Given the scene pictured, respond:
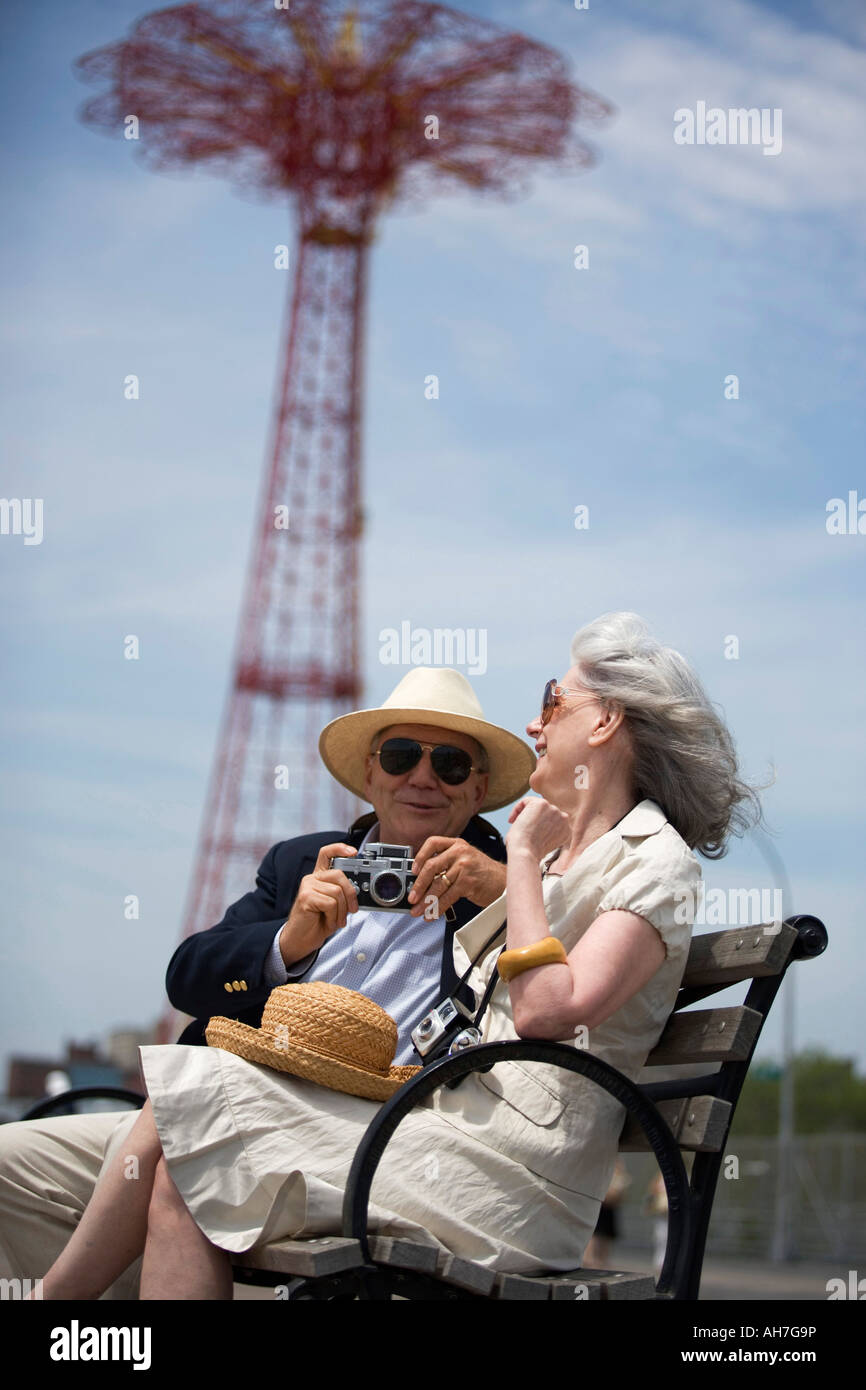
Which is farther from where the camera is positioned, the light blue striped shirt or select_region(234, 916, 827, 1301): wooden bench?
the light blue striped shirt

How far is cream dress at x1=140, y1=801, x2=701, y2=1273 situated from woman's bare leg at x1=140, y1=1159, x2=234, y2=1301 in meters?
0.04

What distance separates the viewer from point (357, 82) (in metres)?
23.8

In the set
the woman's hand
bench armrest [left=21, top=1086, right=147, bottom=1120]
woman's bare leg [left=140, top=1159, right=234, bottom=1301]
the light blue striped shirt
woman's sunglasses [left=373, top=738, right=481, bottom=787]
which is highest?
woman's sunglasses [left=373, top=738, right=481, bottom=787]

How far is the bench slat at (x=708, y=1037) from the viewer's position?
10.3 feet

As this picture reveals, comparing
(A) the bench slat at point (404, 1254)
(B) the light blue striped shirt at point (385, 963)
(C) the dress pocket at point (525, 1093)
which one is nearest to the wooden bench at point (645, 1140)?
(A) the bench slat at point (404, 1254)

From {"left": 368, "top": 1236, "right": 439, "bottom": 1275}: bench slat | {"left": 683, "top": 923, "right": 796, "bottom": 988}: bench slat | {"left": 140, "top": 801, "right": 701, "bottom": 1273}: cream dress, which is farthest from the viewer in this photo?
{"left": 683, "top": 923, "right": 796, "bottom": 988}: bench slat

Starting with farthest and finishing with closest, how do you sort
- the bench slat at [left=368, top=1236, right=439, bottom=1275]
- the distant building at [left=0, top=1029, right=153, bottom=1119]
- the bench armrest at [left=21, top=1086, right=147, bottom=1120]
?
the distant building at [left=0, top=1029, right=153, bottom=1119], the bench armrest at [left=21, top=1086, right=147, bottom=1120], the bench slat at [left=368, top=1236, right=439, bottom=1275]

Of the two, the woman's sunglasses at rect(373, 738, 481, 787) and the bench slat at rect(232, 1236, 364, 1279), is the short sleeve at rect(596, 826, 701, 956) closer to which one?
the bench slat at rect(232, 1236, 364, 1279)

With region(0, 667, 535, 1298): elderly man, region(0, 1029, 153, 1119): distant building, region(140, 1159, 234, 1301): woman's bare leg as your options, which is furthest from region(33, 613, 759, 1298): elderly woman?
region(0, 1029, 153, 1119): distant building

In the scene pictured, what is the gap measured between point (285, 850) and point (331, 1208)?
143 centimetres

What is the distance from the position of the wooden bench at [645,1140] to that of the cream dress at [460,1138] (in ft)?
0.25

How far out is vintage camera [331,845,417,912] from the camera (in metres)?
3.45
